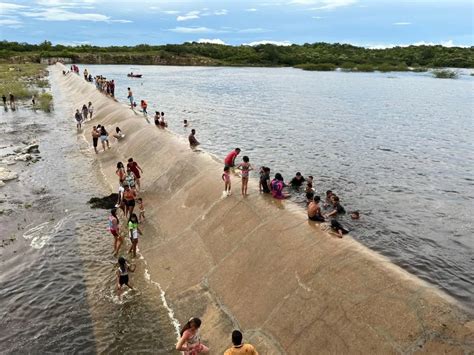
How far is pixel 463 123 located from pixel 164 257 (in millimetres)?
45050

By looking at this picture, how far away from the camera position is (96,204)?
23141 mm

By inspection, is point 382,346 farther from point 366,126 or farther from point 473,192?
point 366,126

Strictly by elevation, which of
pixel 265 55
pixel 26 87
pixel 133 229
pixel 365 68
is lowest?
pixel 133 229

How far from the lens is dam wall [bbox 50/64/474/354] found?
10039mm

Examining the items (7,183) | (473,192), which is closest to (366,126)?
(473,192)

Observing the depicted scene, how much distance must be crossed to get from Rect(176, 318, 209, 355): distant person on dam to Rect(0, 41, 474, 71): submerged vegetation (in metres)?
133

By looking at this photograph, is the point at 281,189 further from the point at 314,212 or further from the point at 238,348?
the point at 238,348

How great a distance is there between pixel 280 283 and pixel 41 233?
12.6m

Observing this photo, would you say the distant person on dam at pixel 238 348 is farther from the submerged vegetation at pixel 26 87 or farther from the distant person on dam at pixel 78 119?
the submerged vegetation at pixel 26 87

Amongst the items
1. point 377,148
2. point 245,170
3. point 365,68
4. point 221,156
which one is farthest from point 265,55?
point 245,170

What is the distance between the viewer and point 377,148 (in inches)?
1464

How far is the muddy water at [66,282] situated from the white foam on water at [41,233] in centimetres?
4

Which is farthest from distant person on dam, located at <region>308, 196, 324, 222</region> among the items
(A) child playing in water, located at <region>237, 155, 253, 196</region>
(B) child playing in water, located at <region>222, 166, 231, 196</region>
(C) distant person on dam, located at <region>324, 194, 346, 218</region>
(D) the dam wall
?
(C) distant person on dam, located at <region>324, 194, 346, 218</region>

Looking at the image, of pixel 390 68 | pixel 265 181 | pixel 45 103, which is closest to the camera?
pixel 265 181
